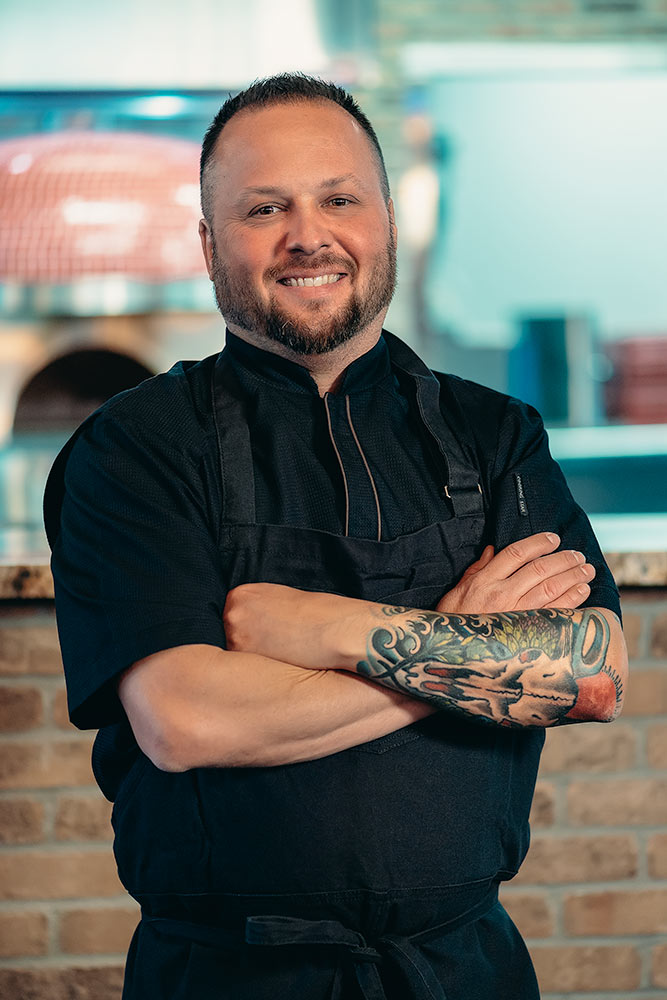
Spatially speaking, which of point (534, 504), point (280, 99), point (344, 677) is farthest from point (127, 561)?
point (280, 99)

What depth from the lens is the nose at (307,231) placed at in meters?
1.21

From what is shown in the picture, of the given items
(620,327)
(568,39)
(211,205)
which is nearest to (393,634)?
(211,205)

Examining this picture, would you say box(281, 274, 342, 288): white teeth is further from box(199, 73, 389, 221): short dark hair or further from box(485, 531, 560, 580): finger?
box(485, 531, 560, 580): finger

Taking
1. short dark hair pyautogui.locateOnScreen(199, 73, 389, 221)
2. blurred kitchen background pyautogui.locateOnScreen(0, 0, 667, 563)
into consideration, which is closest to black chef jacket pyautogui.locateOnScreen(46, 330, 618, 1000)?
short dark hair pyautogui.locateOnScreen(199, 73, 389, 221)

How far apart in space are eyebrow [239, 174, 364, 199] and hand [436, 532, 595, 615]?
0.44 metres

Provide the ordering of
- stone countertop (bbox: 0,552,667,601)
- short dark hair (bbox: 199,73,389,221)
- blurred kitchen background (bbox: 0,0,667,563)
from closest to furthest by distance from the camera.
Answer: short dark hair (bbox: 199,73,389,221) < stone countertop (bbox: 0,552,667,601) < blurred kitchen background (bbox: 0,0,667,563)

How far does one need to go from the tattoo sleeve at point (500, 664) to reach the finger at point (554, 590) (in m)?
0.03

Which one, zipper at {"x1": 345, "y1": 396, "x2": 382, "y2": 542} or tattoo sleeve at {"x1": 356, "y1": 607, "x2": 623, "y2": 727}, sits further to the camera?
zipper at {"x1": 345, "y1": 396, "x2": 382, "y2": 542}

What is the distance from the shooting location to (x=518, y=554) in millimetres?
1209

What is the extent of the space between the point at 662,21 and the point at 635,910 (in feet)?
10.6

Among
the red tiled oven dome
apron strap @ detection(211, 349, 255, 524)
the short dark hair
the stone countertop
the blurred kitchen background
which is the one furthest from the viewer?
the blurred kitchen background

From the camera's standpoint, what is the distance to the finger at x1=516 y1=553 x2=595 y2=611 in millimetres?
1191

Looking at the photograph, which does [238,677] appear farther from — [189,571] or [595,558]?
[595,558]

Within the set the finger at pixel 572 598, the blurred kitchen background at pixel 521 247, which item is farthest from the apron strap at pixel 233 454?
the blurred kitchen background at pixel 521 247
